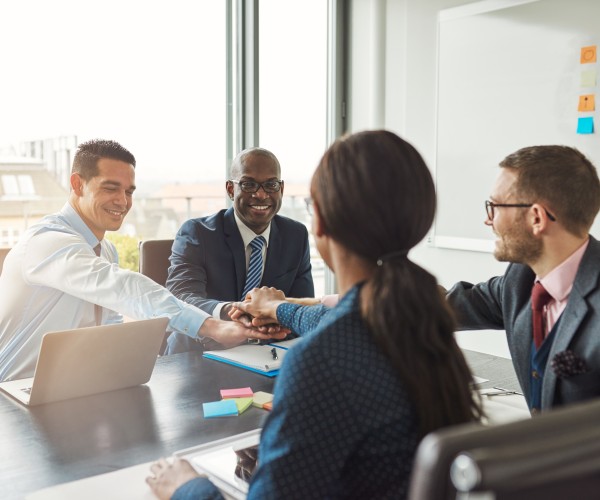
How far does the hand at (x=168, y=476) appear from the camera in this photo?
44.8 inches

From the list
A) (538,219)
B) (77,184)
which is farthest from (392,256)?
(77,184)

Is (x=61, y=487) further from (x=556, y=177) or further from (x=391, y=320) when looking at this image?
(x=556, y=177)

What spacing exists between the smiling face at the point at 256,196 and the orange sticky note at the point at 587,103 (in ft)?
6.58

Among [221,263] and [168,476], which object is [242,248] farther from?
[168,476]

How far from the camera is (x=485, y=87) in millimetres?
4457

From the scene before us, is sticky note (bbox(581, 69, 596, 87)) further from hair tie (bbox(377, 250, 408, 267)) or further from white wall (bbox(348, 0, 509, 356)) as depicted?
hair tie (bbox(377, 250, 408, 267))

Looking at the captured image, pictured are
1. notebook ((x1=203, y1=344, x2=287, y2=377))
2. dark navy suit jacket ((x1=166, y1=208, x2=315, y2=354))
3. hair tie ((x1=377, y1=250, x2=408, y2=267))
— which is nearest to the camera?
hair tie ((x1=377, y1=250, x2=408, y2=267))

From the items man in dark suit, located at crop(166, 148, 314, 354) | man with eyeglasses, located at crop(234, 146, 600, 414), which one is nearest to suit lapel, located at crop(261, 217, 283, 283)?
man in dark suit, located at crop(166, 148, 314, 354)

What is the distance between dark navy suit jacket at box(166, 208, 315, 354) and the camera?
2787 mm

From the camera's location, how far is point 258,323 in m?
2.07

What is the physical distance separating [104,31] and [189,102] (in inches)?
26.2

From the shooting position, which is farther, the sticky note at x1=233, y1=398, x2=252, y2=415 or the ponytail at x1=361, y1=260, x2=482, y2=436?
the sticky note at x1=233, y1=398, x2=252, y2=415

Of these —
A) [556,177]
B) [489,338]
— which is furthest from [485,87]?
[556,177]

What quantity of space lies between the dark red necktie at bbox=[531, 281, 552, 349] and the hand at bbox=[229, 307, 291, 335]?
28.5 inches
